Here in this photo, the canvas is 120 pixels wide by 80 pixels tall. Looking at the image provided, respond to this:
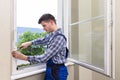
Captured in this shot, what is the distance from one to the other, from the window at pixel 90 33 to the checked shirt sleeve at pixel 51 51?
0.44 meters

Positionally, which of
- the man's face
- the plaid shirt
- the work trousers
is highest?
the man's face

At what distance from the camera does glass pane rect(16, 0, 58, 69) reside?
1810 mm

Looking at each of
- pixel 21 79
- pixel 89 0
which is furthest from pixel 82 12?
pixel 21 79

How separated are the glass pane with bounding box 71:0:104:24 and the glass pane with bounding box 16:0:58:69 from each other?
1.38 ft

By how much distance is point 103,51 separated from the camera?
1766mm

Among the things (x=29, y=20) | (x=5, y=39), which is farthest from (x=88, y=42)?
(x=5, y=39)

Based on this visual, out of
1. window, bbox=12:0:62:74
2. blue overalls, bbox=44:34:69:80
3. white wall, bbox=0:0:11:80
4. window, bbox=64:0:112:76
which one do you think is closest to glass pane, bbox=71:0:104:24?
window, bbox=64:0:112:76

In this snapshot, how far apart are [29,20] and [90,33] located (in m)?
0.78

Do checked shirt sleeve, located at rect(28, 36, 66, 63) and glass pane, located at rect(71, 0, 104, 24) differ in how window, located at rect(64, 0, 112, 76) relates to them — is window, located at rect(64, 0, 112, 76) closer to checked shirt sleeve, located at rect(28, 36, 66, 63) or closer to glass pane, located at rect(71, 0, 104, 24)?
glass pane, located at rect(71, 0, 104, 24)

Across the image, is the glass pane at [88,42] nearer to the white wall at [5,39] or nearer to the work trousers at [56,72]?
the work trousers at [56,72]

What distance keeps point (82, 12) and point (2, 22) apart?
4.10ft

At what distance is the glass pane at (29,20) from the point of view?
1.81m

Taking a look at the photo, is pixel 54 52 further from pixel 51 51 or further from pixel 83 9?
pixel 83 9

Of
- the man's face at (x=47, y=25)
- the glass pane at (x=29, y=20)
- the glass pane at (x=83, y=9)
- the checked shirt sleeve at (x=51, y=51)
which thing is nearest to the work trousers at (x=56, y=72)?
the checked shirt sleeve at (x=51, y=51)
